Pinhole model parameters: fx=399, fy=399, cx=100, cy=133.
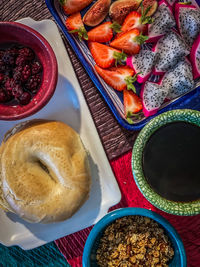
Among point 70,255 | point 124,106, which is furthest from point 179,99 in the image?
point 70,255

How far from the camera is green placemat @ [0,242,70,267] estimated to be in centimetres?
160

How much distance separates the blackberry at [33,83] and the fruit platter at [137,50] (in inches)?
8.0

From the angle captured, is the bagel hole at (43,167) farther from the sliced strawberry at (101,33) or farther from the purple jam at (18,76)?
the sliced strawberry at (101,33)

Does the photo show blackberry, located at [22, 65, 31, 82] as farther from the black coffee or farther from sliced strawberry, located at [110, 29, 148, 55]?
the black coffee

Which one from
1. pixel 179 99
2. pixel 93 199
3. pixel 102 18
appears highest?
pixel 102 18

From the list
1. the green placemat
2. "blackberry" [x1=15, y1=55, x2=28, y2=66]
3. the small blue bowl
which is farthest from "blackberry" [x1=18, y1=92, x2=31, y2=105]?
the green placemat

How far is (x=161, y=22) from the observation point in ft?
4.94

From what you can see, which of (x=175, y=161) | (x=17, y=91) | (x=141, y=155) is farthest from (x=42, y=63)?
(x=175, y=161)

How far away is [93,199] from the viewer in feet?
5.00

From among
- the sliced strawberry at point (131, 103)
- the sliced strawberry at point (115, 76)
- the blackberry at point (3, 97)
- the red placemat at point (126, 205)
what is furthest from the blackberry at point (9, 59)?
the red placemat at point (126, 205)

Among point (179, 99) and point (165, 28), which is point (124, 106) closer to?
point (179, 99)

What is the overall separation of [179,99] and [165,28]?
0.91 ft

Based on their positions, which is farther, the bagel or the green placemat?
the green placemat

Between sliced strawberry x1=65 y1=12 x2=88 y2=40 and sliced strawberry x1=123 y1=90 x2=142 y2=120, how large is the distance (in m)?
0.27
